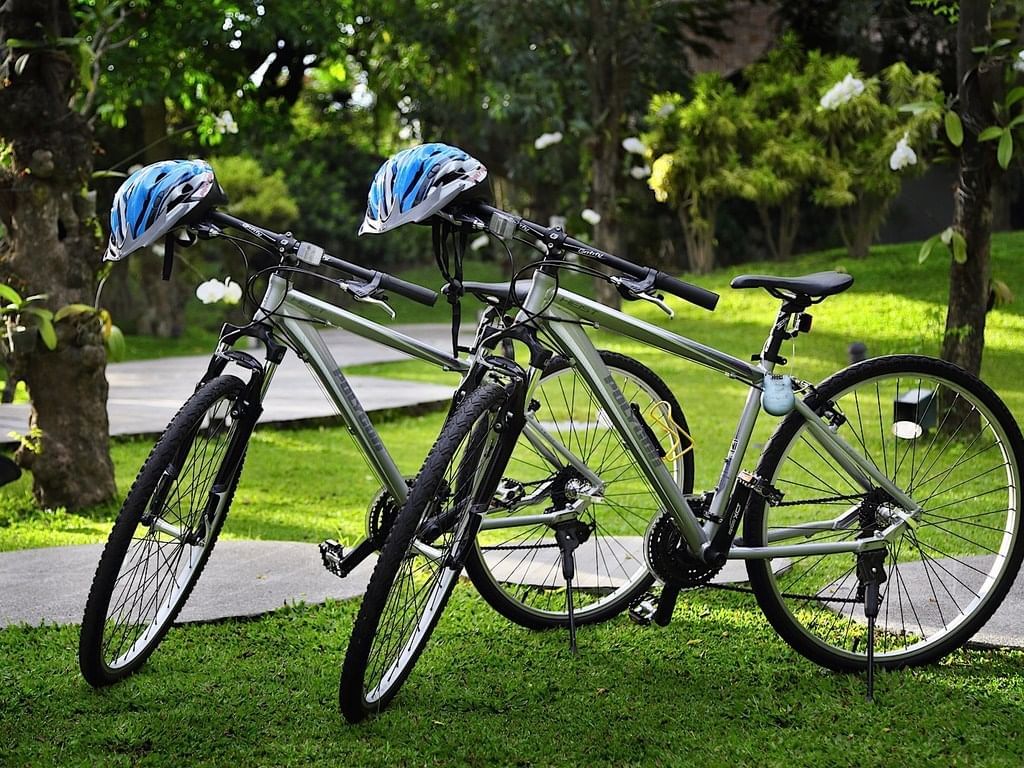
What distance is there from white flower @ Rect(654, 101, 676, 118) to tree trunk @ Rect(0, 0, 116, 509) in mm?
7968

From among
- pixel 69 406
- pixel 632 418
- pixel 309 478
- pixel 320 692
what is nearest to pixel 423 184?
pixel 632 418

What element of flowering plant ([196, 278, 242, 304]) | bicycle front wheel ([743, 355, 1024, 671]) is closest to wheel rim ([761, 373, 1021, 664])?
bicycle front wheel ([743, 355, 1024, 671])

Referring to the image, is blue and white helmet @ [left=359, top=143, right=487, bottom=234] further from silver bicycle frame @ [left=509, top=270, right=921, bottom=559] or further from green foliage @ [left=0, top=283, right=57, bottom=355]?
green foliage @ [left=0, top=283, right=57, bottom=355]

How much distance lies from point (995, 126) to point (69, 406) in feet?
13.2

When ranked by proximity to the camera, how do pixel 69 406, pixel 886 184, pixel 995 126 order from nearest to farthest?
pixel 69 406 → pixel 995 126 → pixel 886 184

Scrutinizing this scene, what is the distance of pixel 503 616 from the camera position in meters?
3.25

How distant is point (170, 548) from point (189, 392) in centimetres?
550

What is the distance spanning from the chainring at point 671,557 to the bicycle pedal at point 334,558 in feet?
2.28

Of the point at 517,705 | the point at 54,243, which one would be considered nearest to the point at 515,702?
the point at 517,705

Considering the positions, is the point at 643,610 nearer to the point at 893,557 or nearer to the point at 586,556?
the point at 893,557

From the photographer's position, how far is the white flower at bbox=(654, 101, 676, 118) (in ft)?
39.0

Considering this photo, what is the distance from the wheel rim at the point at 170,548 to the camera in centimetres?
270

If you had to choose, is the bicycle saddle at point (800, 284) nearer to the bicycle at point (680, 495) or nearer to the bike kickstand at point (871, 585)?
the bicycle at point (680, 495)

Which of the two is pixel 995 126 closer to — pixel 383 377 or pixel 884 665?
pixel 884 665
